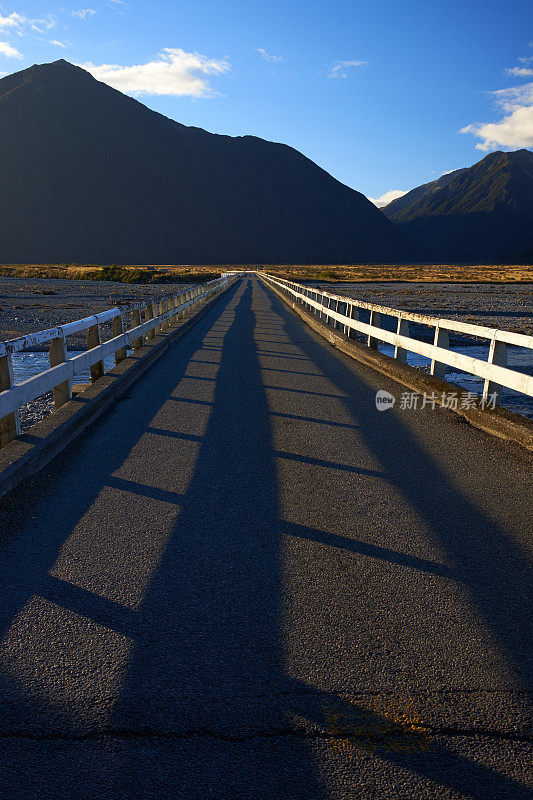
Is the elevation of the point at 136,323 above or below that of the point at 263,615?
above

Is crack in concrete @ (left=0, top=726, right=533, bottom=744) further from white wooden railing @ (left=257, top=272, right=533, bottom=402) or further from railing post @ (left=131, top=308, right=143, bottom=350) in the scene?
railing post @ (left=131, top=308, right=143, bottom=350)

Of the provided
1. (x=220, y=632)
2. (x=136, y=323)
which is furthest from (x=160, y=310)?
(x=220, y=632)

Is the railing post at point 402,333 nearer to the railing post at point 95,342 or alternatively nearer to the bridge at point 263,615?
the bridge at point 263,615

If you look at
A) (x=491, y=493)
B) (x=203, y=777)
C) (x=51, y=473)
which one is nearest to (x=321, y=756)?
(x=203, y=777)

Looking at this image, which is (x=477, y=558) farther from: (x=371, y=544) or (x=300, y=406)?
(x=300, y=406)

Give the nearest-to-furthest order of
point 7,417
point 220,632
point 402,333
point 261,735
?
point 261,735 < point 220,632 < point 7,417 < point 402,333

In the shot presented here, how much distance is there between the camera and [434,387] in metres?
8.71

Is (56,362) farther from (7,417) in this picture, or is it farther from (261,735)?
(261,735)

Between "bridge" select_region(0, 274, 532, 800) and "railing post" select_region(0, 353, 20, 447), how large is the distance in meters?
0.03

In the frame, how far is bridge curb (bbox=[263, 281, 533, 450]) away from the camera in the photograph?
638 cm

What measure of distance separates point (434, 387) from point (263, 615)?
6232mm

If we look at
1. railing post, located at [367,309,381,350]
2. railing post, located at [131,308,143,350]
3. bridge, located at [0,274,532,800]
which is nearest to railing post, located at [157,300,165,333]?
railing post, located at [131,308,143,350]

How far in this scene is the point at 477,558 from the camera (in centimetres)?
375

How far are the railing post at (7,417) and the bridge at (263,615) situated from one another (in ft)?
0.10
